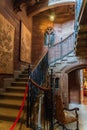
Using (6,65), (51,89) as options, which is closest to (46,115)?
(51,89)

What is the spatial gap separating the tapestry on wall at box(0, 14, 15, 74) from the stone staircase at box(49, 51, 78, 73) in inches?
84.0

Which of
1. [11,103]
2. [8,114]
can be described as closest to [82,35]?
[11,103]

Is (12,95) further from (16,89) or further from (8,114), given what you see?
(8,114)

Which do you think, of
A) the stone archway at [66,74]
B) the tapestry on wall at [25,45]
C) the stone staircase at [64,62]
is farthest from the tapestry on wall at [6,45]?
the stone archway at [66,74]

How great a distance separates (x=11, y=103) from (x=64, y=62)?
132 inches

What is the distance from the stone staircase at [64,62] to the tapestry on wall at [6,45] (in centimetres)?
213

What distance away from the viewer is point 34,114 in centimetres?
347

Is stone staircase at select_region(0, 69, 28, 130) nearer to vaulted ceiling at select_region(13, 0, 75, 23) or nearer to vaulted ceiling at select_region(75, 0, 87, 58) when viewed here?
vaulted ceiling at select_region(75, 0, 87, 58)

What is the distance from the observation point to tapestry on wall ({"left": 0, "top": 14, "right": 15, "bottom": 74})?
4875mm

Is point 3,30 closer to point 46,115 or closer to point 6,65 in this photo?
point 6,65

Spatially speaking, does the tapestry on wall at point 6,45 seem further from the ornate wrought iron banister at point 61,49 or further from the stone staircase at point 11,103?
the ornate wrought iron banister at point 61,49

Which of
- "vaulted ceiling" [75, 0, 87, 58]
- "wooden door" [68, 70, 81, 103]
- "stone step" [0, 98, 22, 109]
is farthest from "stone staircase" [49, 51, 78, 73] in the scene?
"wooden door" [68, 70, 81, 103]

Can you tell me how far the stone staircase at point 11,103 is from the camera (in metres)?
3.42

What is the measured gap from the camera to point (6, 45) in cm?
516
